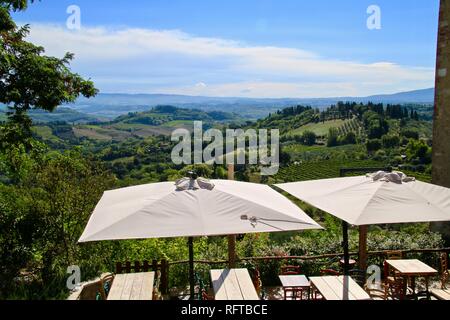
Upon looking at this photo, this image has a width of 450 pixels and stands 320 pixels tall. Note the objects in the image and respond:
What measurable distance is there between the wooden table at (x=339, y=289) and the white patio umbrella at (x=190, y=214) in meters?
0.94

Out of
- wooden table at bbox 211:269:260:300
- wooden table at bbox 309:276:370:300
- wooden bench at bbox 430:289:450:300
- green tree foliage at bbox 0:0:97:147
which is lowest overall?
wooden bench at bbox 430:289:450:300

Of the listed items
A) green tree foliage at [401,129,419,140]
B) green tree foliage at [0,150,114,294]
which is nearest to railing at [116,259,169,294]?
green tree foliage at [0,150,114,294]

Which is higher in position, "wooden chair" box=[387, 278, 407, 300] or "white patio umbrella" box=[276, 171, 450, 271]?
"white patio umbrella" box=[276, 171, 450, 271]

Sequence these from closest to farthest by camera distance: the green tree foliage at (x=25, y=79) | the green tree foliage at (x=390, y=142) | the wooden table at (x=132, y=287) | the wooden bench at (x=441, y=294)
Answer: the wooden table at (x=132, y=287) < the wooden bench at (x=441, y=294) < the green tree foliage at (x=25, y=79) < the green tree foliage at (x=390, y=142)

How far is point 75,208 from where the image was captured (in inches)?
396

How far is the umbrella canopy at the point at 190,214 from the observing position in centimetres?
432

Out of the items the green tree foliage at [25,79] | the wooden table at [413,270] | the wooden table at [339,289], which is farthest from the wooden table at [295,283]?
the green tree foliage at [25,79]

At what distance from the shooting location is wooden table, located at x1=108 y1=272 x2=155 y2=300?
4547 mm

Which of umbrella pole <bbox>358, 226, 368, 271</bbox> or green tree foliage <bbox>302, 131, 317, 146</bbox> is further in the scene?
green tree foliage <bbox>302, 131, 317, 146</bbox>

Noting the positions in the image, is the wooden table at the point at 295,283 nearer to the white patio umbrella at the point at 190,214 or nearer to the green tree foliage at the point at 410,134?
the white patio umbrella at the point at 190,214

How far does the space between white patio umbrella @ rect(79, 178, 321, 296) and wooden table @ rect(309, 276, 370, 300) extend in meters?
0.94

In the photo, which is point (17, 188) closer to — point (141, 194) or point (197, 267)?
point (197, 267)

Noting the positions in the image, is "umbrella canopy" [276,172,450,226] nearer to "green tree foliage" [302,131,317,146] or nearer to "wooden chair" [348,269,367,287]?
"wooden chair" [348,269,367,287]
